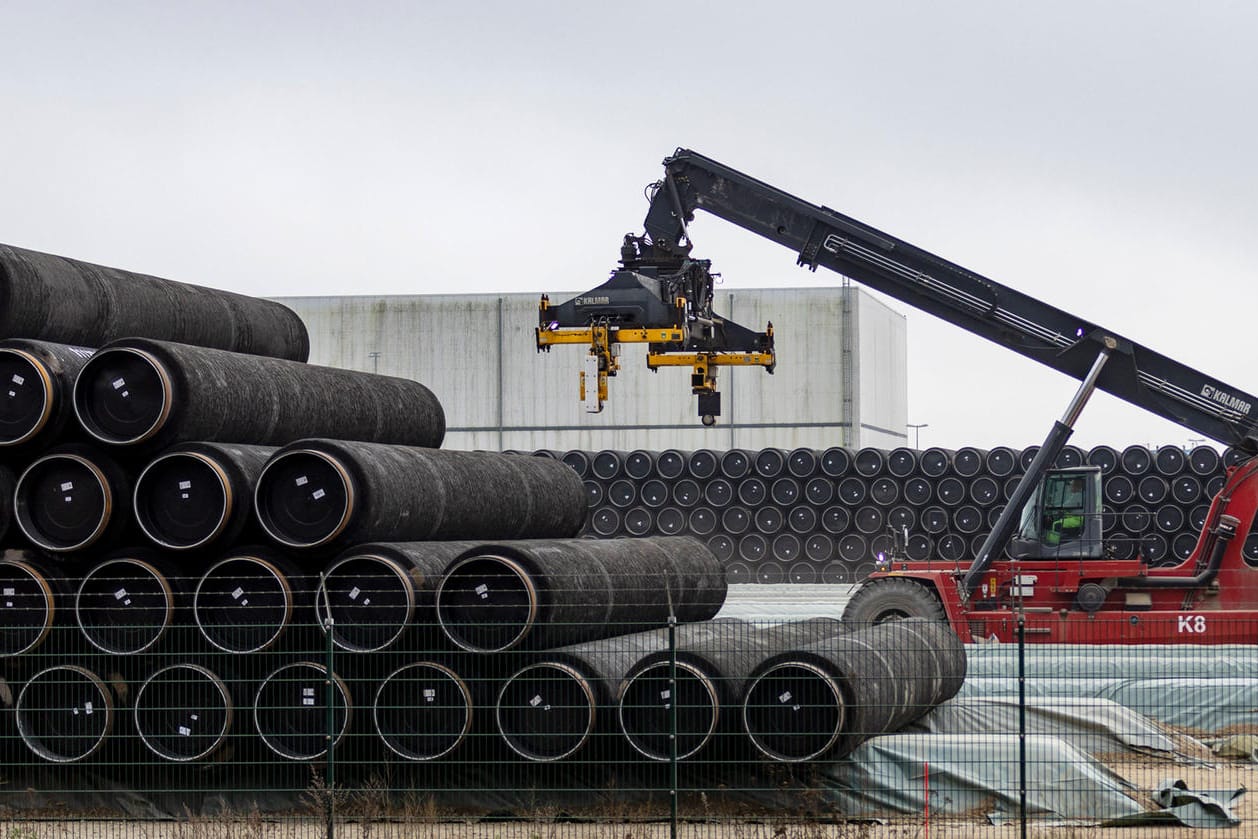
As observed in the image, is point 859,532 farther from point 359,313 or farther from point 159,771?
point 159,771

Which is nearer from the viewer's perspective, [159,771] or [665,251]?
[159,771]

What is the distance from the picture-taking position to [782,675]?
11.6m

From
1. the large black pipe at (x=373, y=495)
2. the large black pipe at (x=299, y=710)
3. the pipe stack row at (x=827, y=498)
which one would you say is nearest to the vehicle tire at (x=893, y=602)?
the large black pipe at (x=373, y=495)

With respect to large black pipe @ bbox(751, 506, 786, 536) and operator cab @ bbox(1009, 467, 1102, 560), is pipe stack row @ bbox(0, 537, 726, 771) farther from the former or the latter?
large black pipe @ bbox(751, 506, 786, 536)

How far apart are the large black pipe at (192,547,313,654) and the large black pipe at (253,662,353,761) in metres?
0.32

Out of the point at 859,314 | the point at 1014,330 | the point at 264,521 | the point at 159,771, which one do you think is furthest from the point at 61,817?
the point at 859,314

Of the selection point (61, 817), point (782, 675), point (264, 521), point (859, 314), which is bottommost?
point (61, 817)

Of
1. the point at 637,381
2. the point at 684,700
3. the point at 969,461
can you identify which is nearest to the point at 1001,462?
the point at 969,461

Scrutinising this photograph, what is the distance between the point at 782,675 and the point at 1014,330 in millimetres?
10147

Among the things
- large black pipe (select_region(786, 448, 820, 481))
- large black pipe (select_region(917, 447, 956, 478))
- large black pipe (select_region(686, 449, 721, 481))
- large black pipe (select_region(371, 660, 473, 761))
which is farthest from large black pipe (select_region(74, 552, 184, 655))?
large black pipe (select_region(917, 447, 956, 478))

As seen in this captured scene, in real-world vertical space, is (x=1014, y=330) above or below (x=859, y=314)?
below

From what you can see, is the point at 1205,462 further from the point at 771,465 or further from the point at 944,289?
the point at 944,289

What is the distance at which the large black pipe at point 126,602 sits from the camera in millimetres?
12195

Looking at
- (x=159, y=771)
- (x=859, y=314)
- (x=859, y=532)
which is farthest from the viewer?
(x=859, y=314)
